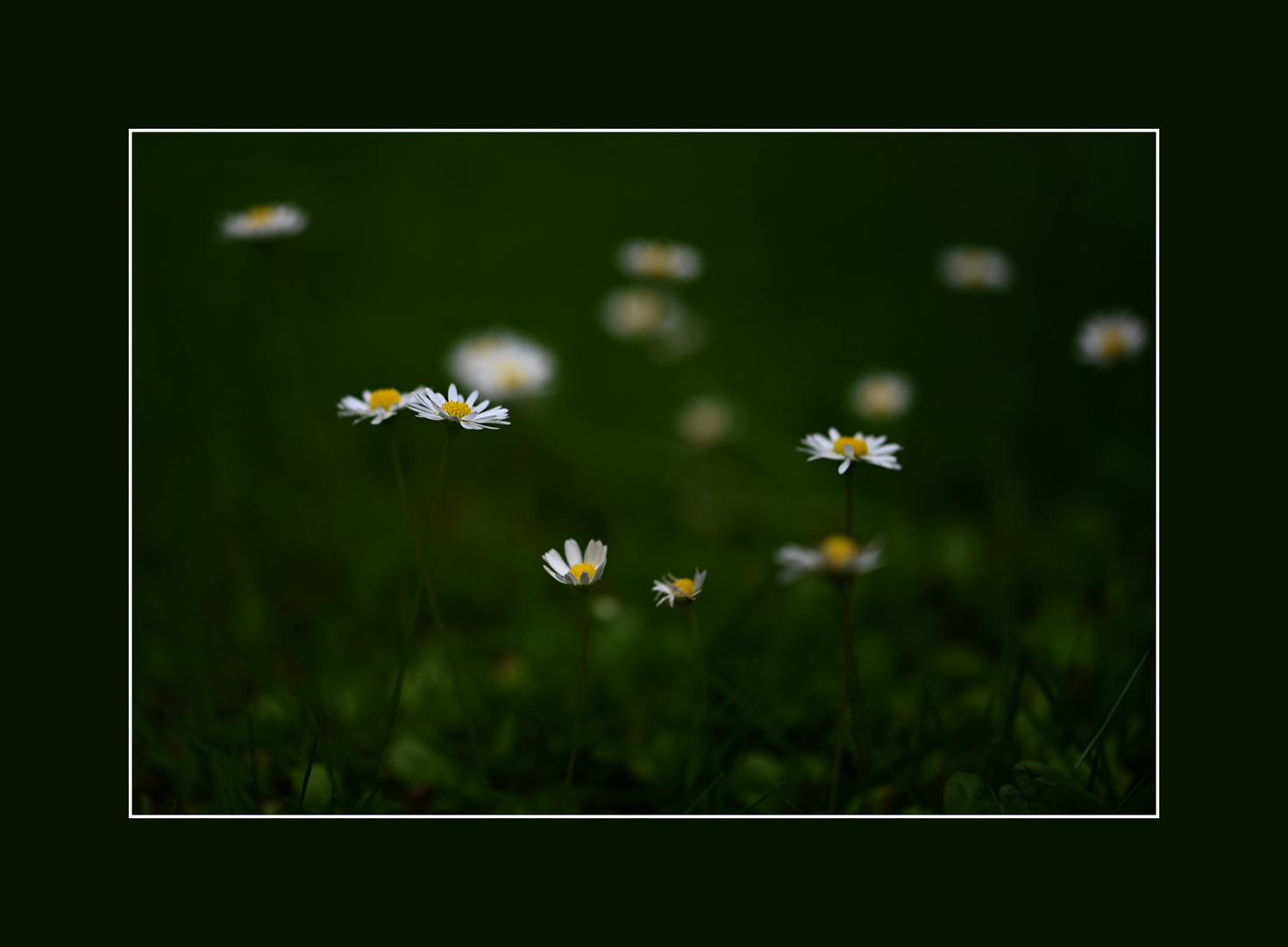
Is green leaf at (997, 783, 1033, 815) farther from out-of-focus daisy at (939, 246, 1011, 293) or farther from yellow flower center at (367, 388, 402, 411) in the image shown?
out-of-focus daisy at (939, 246, 1011, 293)

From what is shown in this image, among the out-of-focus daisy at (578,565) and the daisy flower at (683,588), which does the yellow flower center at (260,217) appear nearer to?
the out-of-focus daisy at (578,565)

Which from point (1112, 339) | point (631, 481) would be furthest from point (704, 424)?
point (1112, 339)

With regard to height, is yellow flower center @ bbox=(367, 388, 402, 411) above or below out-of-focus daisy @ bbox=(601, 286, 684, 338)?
below

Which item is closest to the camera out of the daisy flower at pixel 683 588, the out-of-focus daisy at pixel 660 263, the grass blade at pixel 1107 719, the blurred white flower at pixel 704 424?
the daisy flower at pixel 683 588

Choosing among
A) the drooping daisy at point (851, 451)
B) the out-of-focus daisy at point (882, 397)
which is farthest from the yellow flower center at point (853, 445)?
the out-of-focus daisy at point (882, 397)

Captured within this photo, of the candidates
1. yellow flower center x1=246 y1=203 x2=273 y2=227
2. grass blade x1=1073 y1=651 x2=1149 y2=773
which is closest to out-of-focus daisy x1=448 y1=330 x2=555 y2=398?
yellow flower center x1=246 y1=203 x2=273 y2=227

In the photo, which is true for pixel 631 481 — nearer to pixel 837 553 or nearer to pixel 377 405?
pixel 377 405
